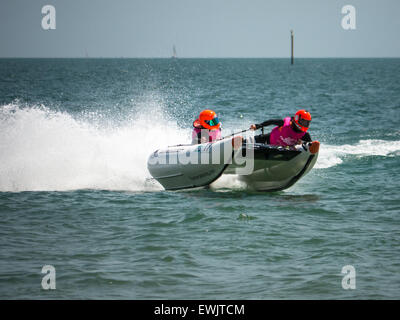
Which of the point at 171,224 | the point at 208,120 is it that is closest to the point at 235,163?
the point at 208,120

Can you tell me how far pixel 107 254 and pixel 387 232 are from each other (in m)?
4.34

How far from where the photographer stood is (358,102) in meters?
34.9

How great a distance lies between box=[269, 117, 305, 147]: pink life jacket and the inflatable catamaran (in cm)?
40

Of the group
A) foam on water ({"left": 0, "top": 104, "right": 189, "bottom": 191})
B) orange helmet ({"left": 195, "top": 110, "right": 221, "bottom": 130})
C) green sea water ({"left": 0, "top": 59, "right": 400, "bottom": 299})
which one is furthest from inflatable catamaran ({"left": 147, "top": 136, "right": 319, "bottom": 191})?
foam on water ({"left": 0, "top": 104, "right": 189, "bottom": 191})

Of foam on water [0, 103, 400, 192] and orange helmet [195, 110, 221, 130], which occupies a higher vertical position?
orange helmet [195, 110, 221, 130]

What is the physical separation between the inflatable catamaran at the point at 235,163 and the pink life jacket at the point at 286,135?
0.40 meters

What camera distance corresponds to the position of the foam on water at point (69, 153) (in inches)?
512

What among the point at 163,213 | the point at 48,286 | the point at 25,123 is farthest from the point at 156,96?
the point at 48,286

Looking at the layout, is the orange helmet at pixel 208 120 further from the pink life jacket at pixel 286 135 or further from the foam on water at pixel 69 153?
the foam on water at pixel 69 153

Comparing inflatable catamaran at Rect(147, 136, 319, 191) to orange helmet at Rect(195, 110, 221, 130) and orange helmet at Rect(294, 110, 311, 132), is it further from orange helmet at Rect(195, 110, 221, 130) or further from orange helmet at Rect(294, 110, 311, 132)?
orange helmet at Rect(195, 110, 221, 130)

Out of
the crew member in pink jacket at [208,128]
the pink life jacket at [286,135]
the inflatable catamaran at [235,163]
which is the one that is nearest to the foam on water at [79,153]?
→ the inflatable catamaran at [235,163]

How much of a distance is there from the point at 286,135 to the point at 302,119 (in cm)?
58

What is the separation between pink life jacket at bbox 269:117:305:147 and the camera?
12000mm
